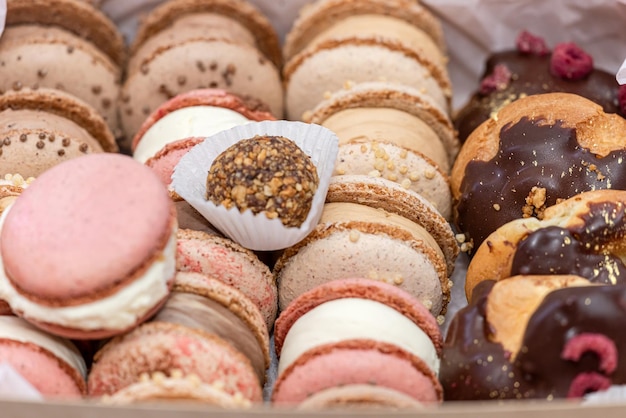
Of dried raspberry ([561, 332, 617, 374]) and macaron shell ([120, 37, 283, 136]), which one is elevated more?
dried raspberry ([561, 332, 617, 374])

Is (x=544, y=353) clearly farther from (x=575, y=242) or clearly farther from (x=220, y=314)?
(x=220, y=314)

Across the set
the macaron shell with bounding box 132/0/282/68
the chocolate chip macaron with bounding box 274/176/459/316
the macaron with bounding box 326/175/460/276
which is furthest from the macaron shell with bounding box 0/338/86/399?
the macaron shell with bounding box 132/0/282/68

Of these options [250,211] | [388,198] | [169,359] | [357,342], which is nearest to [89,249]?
[169,359]

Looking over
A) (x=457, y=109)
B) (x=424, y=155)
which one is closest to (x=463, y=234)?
(x=424, y=155)

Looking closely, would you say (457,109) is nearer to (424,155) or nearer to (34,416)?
(424,155)

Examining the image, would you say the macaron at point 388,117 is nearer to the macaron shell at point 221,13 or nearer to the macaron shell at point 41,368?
the macaron shell at point 221,13

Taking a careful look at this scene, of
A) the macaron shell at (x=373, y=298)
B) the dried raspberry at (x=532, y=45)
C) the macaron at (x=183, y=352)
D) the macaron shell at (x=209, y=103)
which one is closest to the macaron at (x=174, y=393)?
Answer: the macaron at (x=183, y=352)

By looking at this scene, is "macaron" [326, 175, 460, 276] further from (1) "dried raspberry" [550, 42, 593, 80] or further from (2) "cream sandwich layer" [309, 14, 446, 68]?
(1) "dried raspberry" [550, 42, 593, 80]
